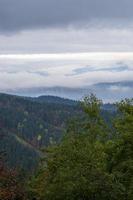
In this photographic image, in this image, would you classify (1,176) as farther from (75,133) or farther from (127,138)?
(75,133)

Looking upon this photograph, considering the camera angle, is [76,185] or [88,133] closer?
[76,185]

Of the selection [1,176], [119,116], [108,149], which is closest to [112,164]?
[108,149]

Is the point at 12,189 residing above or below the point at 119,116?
below

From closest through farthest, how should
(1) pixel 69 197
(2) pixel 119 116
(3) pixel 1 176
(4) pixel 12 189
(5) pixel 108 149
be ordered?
1. (4) pixel 12 189
2. (3) pixel 1 176
3. (1) pixel 69 197
4. (5) pixel 108 149
5. (2) pixel 119 116

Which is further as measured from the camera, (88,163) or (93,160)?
(93,160)

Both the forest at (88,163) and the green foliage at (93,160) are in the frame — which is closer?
the forest at (88,163)

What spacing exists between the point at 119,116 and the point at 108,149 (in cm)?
565

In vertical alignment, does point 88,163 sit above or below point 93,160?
below

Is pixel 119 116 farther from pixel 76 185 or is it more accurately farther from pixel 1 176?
pixel 1 176

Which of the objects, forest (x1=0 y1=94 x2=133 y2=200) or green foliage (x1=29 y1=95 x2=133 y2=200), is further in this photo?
green foliage (x1=29 y1=95 x2=133 y2=200)

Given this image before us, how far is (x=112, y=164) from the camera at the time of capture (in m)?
50.3

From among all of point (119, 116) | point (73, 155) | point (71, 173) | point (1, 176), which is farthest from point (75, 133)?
point (1, 176)

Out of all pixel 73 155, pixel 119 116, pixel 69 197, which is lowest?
pixel 69 197

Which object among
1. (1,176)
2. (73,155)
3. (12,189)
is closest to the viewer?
(12,189)
